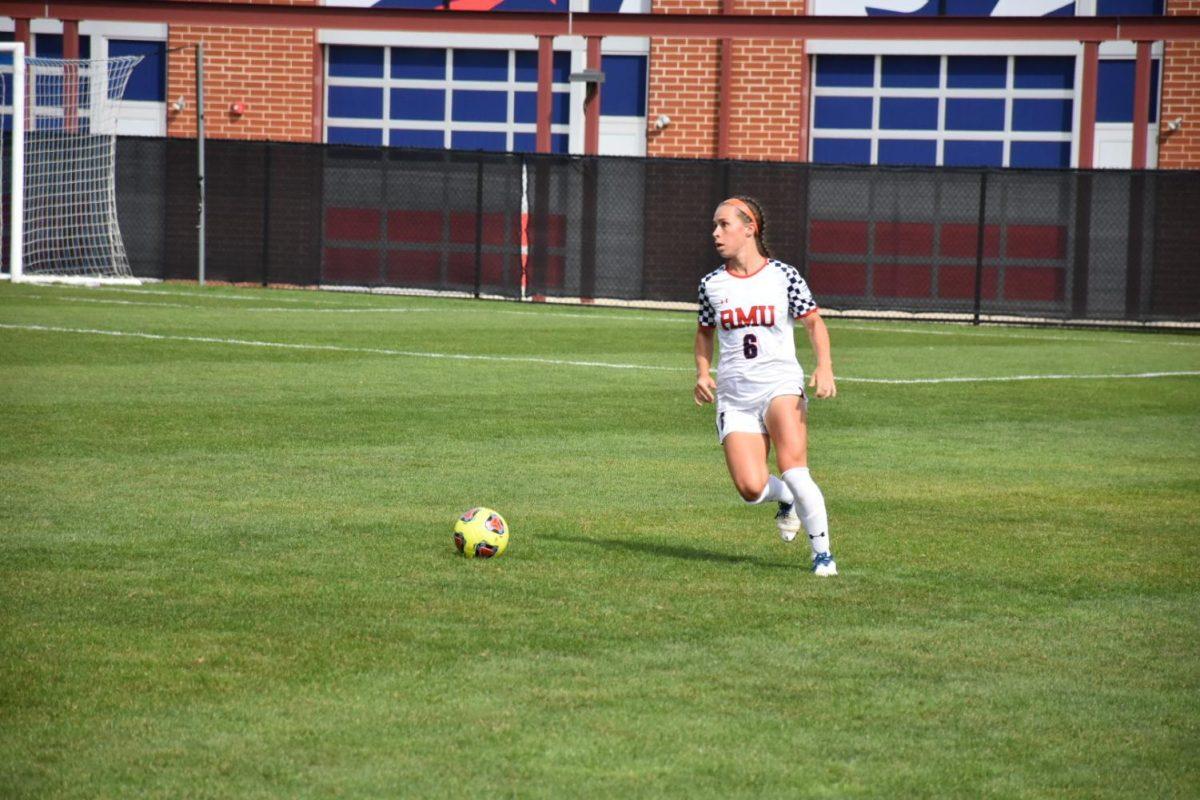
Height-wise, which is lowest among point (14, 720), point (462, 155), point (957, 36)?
point (14, 720)

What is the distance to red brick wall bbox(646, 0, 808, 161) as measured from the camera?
30.5m

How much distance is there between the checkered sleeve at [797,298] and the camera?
26.7 feet

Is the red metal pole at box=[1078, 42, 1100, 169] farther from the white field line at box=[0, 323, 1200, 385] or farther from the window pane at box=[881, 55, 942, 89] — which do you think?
the white field line at box=[0, 323, 1200, 385]

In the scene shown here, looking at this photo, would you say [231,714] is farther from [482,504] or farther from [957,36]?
[957,36]

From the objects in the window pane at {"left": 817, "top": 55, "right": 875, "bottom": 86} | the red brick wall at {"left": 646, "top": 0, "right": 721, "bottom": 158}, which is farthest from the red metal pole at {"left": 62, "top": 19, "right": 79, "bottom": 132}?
the window pane at {"left": 817, "top": 55, "right": 875, "bottom": 86}

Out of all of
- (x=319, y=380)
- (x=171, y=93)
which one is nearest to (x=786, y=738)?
(x=319, y=380)

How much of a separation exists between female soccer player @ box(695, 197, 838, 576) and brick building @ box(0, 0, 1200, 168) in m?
22.8

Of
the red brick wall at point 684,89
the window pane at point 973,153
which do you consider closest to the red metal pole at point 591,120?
the red brick wall at point 684,89

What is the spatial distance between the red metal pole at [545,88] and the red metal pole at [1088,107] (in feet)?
29.4

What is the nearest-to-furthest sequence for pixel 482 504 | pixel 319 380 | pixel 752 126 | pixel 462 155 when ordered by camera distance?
pixel 482 504
pixel 319 380
pixel 462 155
pixel 752 126

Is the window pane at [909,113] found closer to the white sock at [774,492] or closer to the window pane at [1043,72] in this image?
the window pane at [1043,72]

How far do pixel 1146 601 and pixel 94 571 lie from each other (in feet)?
14.1

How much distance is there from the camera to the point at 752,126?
30859mm

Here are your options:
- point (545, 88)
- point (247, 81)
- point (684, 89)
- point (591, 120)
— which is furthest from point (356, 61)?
point (684, 89)
